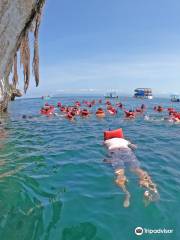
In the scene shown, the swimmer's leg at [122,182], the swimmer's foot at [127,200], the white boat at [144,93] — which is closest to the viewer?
the swimmer's foot at [127,200]

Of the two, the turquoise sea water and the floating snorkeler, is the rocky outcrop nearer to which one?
the turquoise sea water

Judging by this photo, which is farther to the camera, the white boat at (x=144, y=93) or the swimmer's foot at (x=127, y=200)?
the white boat at (x=144, y=93)

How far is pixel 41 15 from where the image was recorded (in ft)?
19.4

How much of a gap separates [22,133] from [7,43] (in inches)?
542

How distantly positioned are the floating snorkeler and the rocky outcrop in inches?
171

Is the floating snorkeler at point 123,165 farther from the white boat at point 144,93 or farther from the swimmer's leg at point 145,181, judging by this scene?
the white boat at point 144,93

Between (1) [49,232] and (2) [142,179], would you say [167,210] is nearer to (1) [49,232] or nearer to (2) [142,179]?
(2) [142,179]

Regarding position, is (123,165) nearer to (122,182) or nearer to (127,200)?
(122,182)

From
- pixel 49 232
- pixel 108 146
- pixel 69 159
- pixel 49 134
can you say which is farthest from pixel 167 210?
pixel 49 134

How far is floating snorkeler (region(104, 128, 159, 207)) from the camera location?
7.39m

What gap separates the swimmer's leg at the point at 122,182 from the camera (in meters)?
6.91

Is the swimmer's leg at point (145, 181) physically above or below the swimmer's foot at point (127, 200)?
above

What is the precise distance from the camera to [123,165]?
9.18 metres

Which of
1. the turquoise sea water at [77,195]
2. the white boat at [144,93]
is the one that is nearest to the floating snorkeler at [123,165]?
the turquoise sea water at [77,195]
